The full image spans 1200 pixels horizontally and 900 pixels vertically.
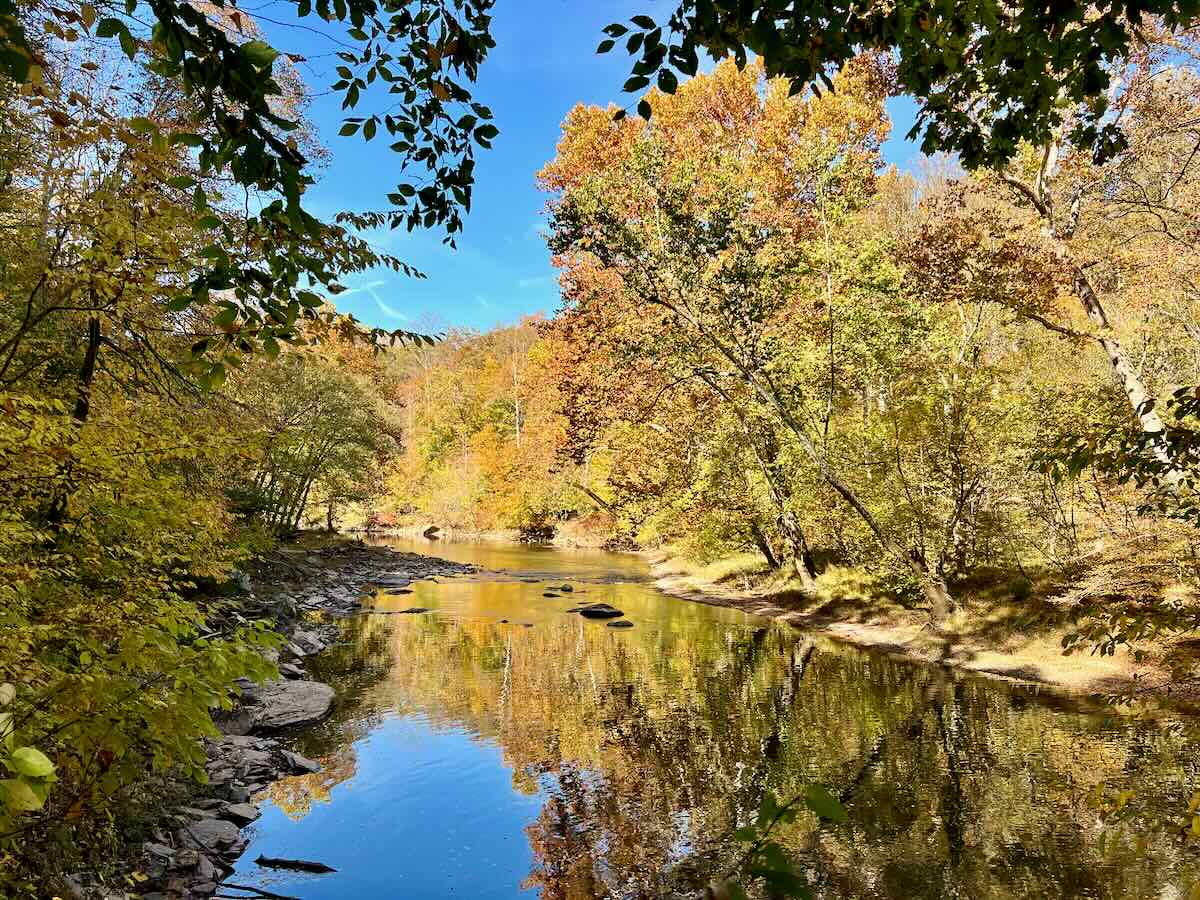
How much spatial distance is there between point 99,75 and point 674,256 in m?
12.2

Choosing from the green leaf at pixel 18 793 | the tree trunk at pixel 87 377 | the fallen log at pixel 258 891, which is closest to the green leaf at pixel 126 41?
the green leaf at pixel 18 793

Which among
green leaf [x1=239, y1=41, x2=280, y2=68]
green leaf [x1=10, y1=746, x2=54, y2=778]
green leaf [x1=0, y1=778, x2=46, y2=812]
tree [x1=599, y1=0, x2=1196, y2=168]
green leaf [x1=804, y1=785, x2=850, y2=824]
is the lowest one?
green leaf [x1=0, y1=778, x2=46, y2=812]

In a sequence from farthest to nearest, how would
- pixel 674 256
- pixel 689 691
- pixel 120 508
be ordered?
pixel 674 256
pixel 689 691
pixel 120 508

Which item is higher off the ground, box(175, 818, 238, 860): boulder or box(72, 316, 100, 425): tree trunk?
box(72, 316, 100, 425): tree trunk

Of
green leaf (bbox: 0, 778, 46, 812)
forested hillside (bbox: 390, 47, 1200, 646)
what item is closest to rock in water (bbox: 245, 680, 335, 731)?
forested hillside (bbox: 390, 47, 1200, 646)

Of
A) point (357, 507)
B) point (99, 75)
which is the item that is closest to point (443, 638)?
point (99, 75)

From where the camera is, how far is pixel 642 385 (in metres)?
25.9

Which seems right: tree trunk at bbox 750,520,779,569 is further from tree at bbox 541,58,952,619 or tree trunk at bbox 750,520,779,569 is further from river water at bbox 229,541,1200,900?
river water at bbox 229,541,1200,900

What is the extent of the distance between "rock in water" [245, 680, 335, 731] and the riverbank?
467 inches

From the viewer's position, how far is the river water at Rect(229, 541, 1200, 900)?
265 inches

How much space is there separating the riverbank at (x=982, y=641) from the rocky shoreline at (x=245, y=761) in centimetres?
991

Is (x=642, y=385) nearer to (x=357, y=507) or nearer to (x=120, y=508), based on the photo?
(x=120, y=508)

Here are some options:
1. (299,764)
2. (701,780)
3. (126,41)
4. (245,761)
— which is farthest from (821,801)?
(299,764)

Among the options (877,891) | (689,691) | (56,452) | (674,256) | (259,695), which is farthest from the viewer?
(674,256)
